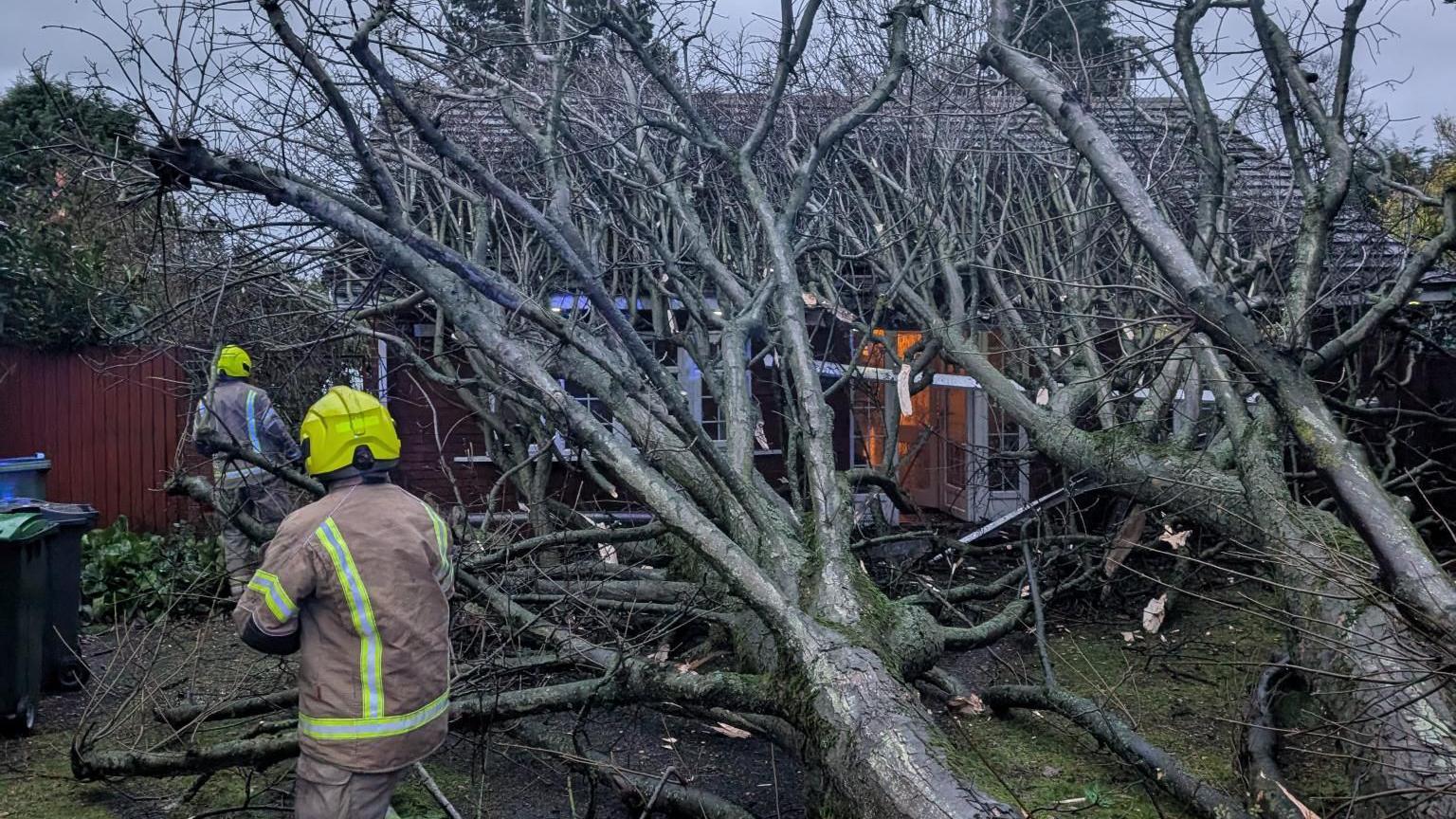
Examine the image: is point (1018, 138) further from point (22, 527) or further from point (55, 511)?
point (22, 527)

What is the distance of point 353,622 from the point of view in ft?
10.0

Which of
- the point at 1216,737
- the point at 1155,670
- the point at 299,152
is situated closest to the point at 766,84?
the point at 299,152

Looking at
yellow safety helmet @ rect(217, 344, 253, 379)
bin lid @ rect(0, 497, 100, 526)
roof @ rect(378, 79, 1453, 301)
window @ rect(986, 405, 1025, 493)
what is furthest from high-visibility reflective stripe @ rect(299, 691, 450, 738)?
window @ rect(986, 405, 1025, 493)

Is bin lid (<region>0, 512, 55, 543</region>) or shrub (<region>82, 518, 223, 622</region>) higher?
bin lid (<region>0, 512, 55, 543</region>)

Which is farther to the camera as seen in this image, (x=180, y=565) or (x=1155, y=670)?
(x=180, y=565)

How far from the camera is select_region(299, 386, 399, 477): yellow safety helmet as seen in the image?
10.6 feet

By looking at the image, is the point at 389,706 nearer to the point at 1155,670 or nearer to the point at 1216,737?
the point at 1216,737

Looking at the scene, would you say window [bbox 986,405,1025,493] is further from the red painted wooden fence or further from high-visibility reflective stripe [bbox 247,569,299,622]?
the red painted wooden fence

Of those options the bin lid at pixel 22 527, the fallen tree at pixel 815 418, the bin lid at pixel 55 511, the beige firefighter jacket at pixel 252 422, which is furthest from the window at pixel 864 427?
the bin lid at pixel 22 527

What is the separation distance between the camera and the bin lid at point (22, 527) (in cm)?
521

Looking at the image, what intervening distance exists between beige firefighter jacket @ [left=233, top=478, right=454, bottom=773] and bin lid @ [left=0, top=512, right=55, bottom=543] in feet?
9.59

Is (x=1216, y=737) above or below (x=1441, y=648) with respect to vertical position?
below

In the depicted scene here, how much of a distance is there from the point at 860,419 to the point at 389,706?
8.87 metres

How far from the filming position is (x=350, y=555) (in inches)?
120
